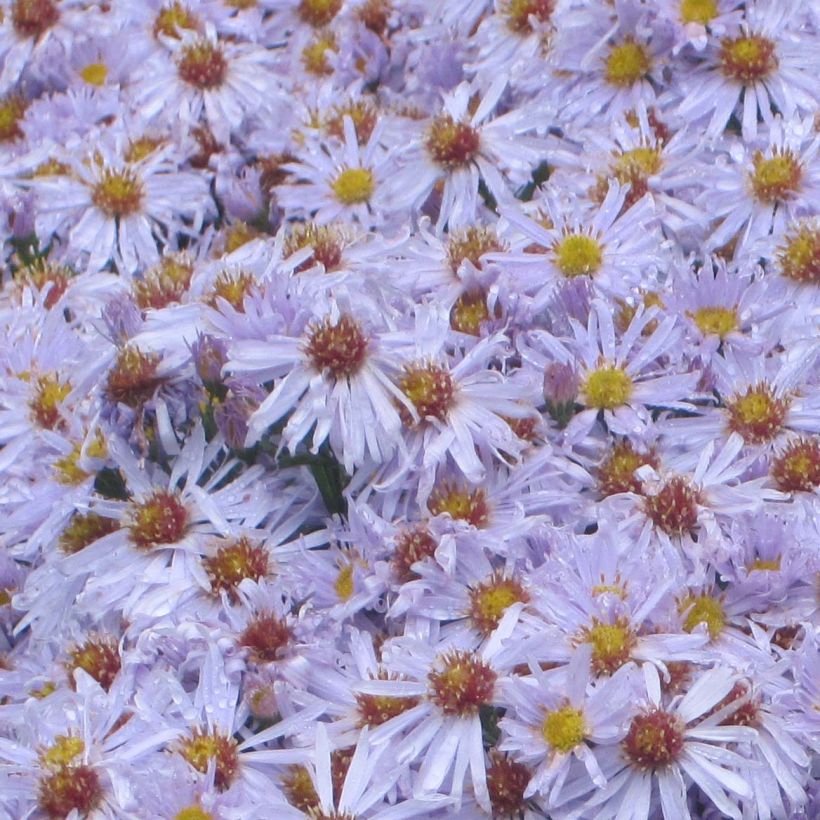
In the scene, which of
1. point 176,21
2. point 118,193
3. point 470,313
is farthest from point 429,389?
point 176,21

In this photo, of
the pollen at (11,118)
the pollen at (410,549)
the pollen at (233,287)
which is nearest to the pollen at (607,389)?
the pollen at (410,549)

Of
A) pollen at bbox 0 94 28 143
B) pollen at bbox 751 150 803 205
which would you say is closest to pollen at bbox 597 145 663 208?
pollen at bbox 751 150 803 205

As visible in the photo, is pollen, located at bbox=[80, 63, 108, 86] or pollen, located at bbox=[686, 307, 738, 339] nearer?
pollen, located at bbox=[686, 307, 738, 339]

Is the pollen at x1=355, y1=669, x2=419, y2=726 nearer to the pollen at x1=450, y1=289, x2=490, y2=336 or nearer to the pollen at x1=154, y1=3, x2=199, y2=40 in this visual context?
the pollen at x1=450, y1=289, x2=490, y2=336

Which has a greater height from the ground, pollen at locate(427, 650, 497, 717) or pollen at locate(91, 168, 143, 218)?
pollen at locate(91, 168, 143, 218)

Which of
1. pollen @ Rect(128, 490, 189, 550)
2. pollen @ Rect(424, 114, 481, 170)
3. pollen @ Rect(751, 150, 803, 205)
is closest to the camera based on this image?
pollen @ Rect(128, 490, 189, 550)

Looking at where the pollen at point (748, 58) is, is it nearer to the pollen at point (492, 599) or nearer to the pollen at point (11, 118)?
the pollen at point (492, 599)

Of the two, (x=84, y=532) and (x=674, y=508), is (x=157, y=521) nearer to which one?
(x=84, y=532)
